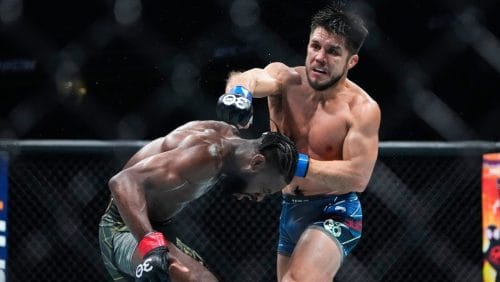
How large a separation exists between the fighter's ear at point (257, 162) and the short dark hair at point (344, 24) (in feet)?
1.65

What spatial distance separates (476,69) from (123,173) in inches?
73.8

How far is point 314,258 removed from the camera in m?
2.14

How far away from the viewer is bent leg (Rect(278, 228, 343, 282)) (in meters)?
2.12

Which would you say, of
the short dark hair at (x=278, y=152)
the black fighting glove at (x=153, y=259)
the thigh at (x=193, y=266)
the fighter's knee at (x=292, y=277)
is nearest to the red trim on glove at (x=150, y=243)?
the black fighting glove at (x=153, y=259)

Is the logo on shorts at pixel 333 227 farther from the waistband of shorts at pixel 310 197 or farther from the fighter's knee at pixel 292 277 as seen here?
the fighter's knee at pixel 292 277

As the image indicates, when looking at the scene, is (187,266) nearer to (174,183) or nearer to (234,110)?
(174,183)

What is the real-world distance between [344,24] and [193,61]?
1079 mm

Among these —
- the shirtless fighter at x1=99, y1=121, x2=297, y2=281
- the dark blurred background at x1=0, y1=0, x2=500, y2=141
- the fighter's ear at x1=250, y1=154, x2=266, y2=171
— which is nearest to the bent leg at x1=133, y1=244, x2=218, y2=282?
the shirtless fighter at x1=99, y1=121, x2=297, y2=281

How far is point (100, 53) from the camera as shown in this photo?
3.21 m

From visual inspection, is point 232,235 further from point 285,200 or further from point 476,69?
point 476,69

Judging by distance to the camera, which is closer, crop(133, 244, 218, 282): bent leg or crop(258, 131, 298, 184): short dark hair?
crop(133, 244, 218, 282): bent leg

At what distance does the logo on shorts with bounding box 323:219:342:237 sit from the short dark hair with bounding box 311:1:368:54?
50cm

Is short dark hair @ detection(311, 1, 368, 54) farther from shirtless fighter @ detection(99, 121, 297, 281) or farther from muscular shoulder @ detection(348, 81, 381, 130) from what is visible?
shirtless fighter @ detection(99, 121, 297, 281)

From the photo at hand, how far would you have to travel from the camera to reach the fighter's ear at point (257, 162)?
1.95m
